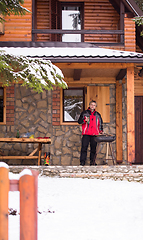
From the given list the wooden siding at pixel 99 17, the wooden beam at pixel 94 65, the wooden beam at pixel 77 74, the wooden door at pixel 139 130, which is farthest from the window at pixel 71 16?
the wooden door at pixel 139 130

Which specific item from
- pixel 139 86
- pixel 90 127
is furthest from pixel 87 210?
pixel 139 86

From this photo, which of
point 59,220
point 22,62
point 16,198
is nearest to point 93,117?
point 22,62

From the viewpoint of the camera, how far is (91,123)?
7.11m

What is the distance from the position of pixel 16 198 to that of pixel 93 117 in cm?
358

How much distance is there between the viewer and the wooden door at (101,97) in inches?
318

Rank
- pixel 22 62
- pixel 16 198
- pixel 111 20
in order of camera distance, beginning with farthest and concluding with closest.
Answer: pixel 111 20 < pixel 22 62 < pixel 16 198

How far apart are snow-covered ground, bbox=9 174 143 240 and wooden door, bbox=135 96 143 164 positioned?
10.7 ft

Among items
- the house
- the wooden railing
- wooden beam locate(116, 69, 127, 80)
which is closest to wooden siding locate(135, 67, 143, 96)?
the house

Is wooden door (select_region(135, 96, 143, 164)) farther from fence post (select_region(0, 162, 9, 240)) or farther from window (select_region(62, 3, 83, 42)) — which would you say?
fence post (select_region(0, 162, 9, 240))

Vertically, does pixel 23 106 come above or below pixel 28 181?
above

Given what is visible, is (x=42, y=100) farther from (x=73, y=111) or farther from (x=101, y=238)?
(x=101, y=238)

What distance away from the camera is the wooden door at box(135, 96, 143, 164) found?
8711mm

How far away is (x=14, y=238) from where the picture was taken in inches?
104

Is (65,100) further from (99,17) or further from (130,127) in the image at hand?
(99,17)
